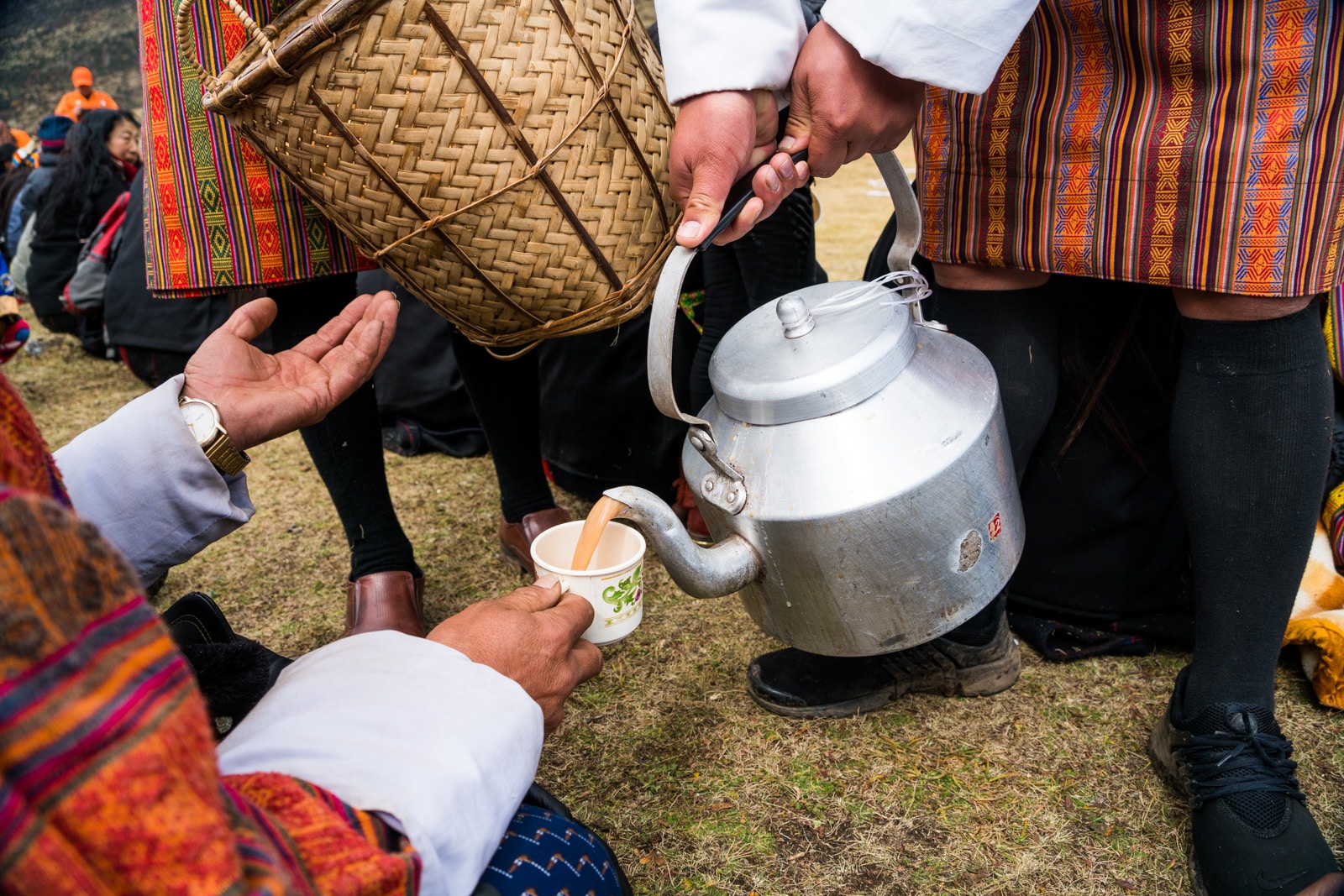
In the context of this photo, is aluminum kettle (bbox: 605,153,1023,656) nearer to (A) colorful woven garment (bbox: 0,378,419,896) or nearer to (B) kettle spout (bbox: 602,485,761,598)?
(B) kettle spout (bbox: 602,485,761,598)

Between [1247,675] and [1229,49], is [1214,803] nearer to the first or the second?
[1247,675]

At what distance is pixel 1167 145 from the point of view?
1.10m

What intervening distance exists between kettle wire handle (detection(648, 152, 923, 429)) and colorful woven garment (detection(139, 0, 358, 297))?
806mm

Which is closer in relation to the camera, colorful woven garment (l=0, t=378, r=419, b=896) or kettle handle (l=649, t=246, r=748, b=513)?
colorful woven garment (l=0, t=378, r=419, b=896)

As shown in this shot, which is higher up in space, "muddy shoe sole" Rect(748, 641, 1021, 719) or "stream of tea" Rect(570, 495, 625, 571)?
"stream of tea" Rect(570, 495, 625, 571)

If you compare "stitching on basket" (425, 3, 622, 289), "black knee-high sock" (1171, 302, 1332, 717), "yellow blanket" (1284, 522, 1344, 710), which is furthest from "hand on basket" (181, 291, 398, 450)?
"yellow blanket" (1284, 522, 1344, 710)

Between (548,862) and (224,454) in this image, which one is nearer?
(548,862)

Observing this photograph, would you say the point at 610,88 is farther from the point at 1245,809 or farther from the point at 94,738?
the point at 1245,809

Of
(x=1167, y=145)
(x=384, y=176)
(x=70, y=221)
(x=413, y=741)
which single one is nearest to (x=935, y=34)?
(x=1167, y=145)

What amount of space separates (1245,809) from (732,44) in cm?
120

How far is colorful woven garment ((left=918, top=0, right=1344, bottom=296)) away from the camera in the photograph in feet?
3.32

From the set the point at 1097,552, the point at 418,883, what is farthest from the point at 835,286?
the point at 418,883

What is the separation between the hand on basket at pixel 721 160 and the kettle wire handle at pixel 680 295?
0.03 m

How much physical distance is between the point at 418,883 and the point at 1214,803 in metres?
1.09
